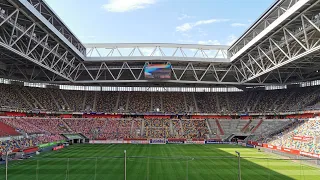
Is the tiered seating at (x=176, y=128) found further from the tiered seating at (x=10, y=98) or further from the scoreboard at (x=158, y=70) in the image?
the tiered seating at (x=10, y=98)

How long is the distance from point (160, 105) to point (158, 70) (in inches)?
760

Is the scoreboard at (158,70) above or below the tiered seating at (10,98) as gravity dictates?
above

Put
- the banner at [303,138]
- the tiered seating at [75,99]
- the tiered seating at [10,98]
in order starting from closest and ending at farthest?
the banner at [303,138]
the tiered seating at [10,98]
the tiered seating at [75,99]

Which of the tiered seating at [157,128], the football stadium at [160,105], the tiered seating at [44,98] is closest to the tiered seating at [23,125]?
the football stadium at [160,105]

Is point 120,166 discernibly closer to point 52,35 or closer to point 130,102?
point 52,35

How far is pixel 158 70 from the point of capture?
5344 centimetres

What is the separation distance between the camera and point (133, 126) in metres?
65.1

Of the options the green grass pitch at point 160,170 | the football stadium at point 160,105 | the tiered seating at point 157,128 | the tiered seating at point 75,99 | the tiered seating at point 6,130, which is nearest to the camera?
the green grass pitch at point 160,170

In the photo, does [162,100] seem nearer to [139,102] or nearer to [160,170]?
[139,102]

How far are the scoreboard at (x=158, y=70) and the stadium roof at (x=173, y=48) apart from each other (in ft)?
3.57

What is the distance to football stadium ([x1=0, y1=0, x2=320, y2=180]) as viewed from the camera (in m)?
28.9

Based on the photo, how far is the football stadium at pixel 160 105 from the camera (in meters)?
28.9

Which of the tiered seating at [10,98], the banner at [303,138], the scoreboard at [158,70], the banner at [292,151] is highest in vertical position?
the scoreboard at [158,70]

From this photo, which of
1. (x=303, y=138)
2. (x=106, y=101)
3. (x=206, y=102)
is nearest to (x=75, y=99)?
(x=106, y=101)
